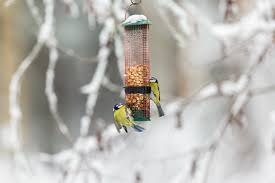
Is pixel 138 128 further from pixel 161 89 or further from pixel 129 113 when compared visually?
pixel 161 89

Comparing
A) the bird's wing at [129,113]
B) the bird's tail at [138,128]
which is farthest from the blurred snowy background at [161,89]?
the bird's tail at [138,128]

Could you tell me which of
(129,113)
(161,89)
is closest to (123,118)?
(129,113)

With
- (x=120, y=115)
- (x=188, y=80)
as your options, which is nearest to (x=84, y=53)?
(x=188, y=80)

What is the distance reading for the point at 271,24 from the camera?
11.8 feet

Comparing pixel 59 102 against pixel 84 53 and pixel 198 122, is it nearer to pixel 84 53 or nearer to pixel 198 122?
pixel 84 53

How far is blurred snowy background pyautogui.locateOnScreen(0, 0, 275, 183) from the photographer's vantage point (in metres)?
3.67

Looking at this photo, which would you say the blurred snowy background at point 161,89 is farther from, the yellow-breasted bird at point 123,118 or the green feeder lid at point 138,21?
the yellow-breasted bird at point 123,118

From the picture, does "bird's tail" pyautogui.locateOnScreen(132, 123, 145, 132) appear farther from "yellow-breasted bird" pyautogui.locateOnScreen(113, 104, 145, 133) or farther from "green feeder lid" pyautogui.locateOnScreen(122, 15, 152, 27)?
"green feeder lid" pyautogui.locateOnScreen(122, 15, 152, 27)

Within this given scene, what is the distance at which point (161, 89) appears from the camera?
6.82 metres

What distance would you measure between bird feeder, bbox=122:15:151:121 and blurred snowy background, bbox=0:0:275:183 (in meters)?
0.37

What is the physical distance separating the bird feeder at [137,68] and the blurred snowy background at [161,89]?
1.21ft

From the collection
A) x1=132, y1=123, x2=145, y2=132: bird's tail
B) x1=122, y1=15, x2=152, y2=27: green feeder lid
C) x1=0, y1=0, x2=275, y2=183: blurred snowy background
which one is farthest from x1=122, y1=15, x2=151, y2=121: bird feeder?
x1=0, y1=0, x2=275, y2=183: blurred snowy background

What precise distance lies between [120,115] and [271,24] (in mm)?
1386

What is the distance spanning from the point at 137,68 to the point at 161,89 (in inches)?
157
